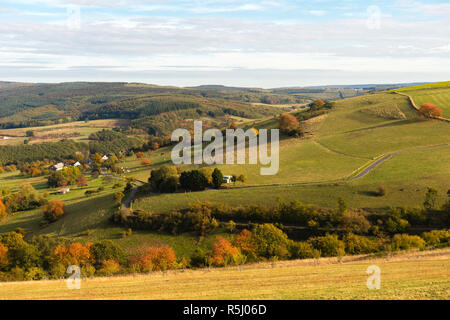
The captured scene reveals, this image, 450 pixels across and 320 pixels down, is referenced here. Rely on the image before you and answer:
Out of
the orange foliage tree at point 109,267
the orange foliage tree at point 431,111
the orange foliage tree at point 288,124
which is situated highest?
the orange foliage tree at point 431,111

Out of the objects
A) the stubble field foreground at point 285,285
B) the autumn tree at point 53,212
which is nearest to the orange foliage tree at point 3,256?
the autumn tree at point 53,212

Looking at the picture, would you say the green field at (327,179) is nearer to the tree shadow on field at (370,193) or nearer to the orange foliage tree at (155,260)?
the tree shadow on field at (370,193)

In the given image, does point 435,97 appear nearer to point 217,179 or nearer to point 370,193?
point 370,193

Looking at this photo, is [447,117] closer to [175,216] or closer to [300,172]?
[300,172]

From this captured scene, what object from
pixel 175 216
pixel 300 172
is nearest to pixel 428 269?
pixel 175 216

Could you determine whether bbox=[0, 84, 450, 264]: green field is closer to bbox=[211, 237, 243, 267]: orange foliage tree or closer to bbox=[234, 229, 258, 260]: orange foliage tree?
bbox=[234, 229, 258, 260]: orange foliage tree
